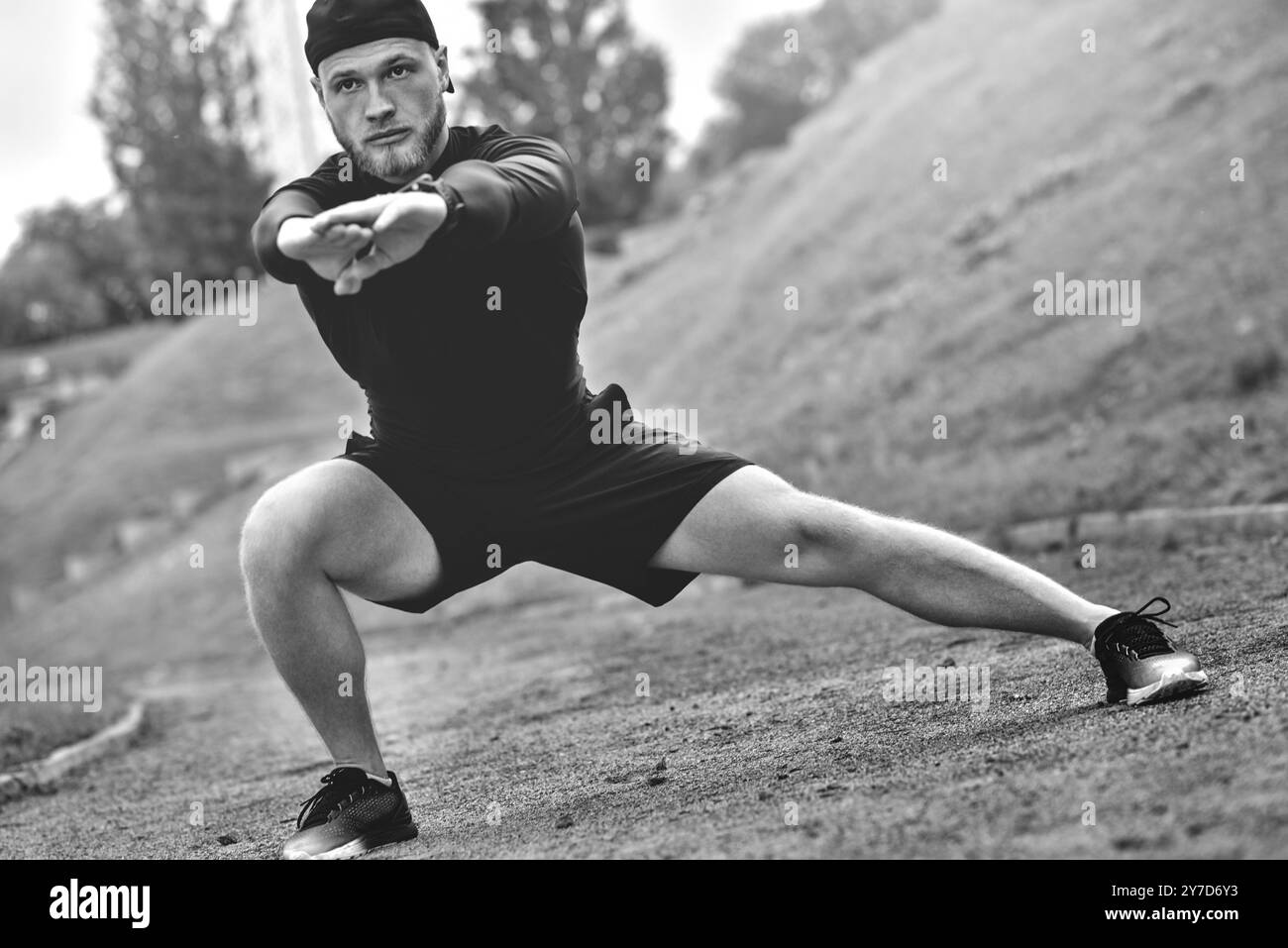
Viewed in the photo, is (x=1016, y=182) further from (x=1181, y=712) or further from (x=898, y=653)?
(x=1181, y=712)

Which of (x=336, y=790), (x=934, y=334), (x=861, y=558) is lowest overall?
(x=336, y=790)

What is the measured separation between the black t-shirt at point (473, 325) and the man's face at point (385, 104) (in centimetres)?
9

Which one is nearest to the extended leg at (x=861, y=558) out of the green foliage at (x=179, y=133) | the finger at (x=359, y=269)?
the finger at (x=359, y=269)

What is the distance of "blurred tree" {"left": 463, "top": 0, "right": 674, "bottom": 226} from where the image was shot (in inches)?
1721

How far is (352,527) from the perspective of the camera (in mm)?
3840

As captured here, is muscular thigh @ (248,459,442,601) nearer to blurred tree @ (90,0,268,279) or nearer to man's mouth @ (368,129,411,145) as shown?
man's mouth @ (368,129,411,145)

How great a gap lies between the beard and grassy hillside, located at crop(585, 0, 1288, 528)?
5916 mm

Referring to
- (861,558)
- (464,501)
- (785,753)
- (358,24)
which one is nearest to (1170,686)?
(861,558)

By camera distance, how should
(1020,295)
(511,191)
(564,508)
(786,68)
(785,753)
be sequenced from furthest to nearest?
(786,68) < (1020,295) < (785,753) < (564,508) < (511,191)

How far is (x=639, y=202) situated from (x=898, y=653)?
137ft

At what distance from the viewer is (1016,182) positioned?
19359 mm

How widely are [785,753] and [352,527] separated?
4.63 ft

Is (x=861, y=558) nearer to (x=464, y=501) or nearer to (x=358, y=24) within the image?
(x=464, y=501)
